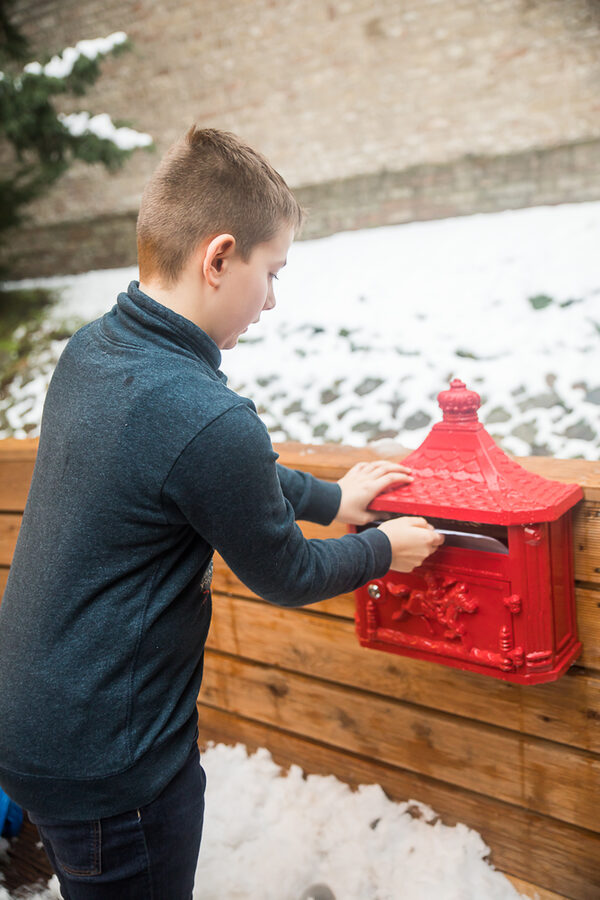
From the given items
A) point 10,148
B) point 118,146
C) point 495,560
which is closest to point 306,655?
point 495,560

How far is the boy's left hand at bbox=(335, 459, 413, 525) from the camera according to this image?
1.29 m

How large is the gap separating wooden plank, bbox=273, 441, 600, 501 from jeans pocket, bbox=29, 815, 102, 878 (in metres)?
0.89

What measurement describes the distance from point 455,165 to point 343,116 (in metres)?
0.87

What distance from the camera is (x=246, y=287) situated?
1.01 metres

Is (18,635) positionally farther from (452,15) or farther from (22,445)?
(452,15)

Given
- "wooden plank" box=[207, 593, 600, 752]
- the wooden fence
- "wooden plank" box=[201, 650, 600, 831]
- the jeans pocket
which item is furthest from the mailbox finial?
the jeans pocket

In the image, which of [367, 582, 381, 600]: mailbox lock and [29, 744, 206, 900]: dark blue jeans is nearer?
[29, 744, 206, 900]: dark blue jeans

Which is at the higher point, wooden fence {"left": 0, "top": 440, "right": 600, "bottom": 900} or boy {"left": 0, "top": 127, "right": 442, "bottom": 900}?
boy {"left": 0, "top": 127, "right": 442, "bottom": 900}

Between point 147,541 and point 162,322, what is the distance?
0.29 m

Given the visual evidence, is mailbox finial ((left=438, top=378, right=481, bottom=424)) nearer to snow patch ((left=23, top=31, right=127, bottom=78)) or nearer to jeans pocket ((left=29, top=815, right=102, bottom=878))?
jeans pocket ((left=29, top=815, right=102, bottom=878))

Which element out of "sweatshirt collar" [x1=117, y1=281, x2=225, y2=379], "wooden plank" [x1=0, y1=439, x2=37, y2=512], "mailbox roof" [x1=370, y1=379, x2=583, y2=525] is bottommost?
"wooden plank" [x1=0, y1=439, x2=37, y2=512]

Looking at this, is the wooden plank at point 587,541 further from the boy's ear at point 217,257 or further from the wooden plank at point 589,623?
the boy's ear at point 217,257

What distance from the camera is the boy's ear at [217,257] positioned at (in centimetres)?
96

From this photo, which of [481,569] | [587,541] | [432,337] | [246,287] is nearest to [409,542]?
[481,569]
